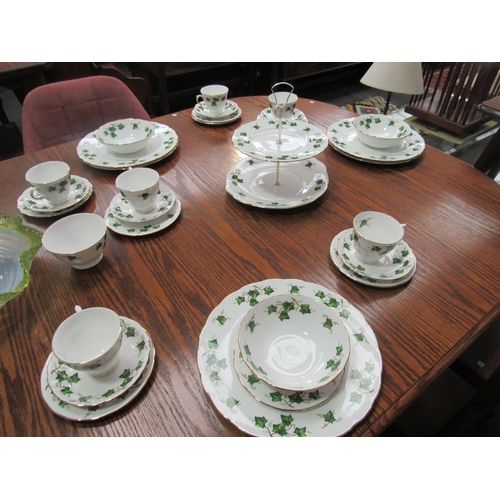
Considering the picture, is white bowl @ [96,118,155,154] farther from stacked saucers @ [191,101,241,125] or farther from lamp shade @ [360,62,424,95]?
lamp shade @ [360,62,424,95]

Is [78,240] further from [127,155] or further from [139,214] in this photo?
[127,155]

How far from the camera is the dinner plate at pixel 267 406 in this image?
526 millimetres

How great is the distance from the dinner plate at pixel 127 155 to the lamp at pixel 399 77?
0.71 metres

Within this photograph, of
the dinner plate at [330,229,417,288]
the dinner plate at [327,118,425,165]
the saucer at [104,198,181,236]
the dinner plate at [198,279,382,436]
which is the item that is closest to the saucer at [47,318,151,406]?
the dinner plate at [198,279,382,436]

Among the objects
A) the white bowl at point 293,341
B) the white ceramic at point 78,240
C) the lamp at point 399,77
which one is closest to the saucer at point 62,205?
the white ceramic at point 78,240

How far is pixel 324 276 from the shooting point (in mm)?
757

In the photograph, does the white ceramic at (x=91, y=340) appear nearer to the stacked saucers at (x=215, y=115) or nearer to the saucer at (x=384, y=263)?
the saucer at (x=384, y=263)

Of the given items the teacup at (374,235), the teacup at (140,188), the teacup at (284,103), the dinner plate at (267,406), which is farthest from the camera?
the teacup at (284,103)

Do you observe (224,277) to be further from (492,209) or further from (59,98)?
(59,98)

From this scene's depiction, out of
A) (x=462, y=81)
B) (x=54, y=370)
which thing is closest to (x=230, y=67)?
(x=462, y=81)

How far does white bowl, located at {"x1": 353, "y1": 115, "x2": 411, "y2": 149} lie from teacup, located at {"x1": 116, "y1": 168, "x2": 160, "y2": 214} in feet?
2.22

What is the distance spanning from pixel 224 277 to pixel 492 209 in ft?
2.41

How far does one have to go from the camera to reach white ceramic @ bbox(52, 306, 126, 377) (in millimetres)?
558

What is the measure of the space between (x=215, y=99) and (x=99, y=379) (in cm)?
106
